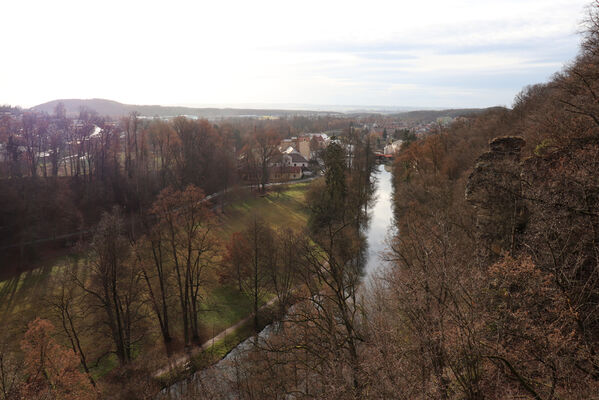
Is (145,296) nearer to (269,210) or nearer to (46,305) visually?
(46,305)

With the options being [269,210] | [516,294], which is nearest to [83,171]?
[269,210]

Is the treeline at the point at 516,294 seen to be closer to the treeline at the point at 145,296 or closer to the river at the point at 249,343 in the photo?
the treeline at the point at 145,296

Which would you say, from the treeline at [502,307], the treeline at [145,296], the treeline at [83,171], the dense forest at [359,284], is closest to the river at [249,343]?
the dense forest at [359,284]

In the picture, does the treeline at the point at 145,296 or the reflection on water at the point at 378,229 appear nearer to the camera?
the treeline at the point at 145,296

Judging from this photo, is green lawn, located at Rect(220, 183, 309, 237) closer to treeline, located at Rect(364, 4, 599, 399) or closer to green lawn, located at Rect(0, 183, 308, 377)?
green lawn, located at Rect(0, 183, 308, 377)

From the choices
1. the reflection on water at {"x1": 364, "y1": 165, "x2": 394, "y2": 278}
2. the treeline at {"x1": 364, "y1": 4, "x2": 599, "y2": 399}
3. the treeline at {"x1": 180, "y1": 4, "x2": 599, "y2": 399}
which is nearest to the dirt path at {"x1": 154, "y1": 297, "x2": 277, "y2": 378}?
the treeline at {"x1": 180, "y1": 4, "x2": 599, "y2": 399}

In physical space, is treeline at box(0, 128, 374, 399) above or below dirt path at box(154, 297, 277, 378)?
above
